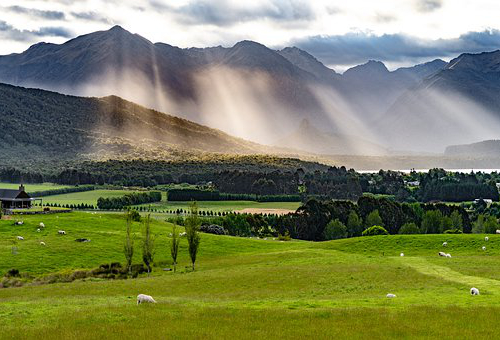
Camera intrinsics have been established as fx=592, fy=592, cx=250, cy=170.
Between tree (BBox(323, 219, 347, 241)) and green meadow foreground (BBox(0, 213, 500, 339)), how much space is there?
190ft

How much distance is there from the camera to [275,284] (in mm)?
57000

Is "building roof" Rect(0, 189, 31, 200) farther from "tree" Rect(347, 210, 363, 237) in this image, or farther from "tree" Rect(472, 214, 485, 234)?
"tree" Rect(472, 214, 485, 234)

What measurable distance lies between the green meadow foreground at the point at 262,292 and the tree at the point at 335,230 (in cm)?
5801

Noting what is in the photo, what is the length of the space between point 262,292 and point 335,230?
110 metres

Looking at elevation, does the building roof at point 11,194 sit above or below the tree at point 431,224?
above

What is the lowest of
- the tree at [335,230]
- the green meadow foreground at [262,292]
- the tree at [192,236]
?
the tree at [335,230]

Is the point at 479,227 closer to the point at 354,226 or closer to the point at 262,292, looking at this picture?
the point at 354,226

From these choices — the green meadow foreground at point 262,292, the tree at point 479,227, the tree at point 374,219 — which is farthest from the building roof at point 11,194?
the tree at point 479,227

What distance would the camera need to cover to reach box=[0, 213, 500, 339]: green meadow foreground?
33.2 metres

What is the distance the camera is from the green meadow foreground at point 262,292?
33250mm

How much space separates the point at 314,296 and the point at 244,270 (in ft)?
62.9

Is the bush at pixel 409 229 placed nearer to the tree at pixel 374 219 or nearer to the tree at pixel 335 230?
the tree at pixel 374 219

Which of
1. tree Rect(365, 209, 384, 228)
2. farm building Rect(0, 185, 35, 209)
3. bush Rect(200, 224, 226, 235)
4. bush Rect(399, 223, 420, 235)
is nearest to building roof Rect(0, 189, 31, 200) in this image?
farm building Rect(0, 185, 35, 209)

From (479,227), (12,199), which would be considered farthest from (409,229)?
(12,199)
